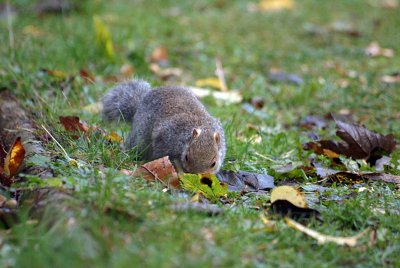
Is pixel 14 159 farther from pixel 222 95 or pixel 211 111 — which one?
pixel 222 95

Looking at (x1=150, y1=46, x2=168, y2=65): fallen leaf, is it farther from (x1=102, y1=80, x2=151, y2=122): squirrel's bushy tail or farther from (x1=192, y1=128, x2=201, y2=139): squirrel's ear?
(x1=192, y1=128, x2=201, y2=139): squirrel's ear

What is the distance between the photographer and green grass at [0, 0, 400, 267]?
2.72m

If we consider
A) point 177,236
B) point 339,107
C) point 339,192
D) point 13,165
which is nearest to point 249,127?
point 339,107

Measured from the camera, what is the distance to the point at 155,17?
9.31m

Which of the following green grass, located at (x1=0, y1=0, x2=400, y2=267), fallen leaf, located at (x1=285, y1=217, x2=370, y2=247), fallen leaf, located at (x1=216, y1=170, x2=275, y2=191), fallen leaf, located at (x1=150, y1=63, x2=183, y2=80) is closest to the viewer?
green grass, located at (x1=0, y1=0, x2=400, y2=267)

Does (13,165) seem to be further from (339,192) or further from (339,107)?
(339,107)

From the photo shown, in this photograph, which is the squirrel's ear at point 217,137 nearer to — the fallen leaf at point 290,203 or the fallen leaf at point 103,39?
the fallen leaf at point 290,203

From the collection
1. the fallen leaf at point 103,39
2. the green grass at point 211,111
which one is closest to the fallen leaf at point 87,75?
the green grass at point 211,111

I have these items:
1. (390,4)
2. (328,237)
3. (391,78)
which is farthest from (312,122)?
(390,4)

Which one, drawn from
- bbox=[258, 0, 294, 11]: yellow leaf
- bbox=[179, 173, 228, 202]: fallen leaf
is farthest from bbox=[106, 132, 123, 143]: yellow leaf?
bbox=[258, 0, 294, 11]: yellow leaf

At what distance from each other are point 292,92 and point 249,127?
1412 millimetres

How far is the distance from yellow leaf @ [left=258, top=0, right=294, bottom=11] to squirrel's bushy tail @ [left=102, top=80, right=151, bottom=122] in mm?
5481

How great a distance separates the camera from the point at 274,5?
1046 cm

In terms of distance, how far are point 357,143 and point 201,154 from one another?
1282mm
